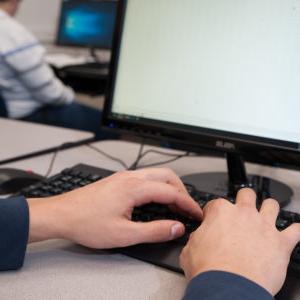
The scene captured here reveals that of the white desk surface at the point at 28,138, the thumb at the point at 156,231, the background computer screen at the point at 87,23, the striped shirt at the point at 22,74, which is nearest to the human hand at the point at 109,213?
the thumb at the point at 156,231

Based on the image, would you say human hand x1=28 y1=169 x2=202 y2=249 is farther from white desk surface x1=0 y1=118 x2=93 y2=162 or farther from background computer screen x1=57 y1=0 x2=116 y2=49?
background computer screen x1=57 y1=0 x2=116 y2=49

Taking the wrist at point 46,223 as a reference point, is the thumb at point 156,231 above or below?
above

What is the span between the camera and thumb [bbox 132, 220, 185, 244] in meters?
0.60

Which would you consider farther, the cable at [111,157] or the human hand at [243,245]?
the cable at [111,157]

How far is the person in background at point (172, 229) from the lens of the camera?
1.65 feet

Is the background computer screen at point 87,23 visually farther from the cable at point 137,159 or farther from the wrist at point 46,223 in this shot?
the wrist at point 46,223

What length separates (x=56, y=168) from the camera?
0.98m

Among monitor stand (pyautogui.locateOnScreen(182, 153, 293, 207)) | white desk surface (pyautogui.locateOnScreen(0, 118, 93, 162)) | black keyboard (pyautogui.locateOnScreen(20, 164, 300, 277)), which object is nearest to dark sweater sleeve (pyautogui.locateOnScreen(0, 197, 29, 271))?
black keyboard (pyautogui.locateOnScreen(20, 164, 300, 277))

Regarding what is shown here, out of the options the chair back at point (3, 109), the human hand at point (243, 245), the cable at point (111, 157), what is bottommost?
the chair back at point (3, 109)

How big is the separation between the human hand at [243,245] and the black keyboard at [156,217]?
2 centimetres

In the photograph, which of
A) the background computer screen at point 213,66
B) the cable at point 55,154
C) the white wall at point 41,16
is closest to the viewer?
the background computer screen at point 213,66

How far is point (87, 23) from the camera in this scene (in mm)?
3141

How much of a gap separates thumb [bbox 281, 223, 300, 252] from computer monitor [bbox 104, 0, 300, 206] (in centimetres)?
19

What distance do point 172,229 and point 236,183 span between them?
0.94 ft
